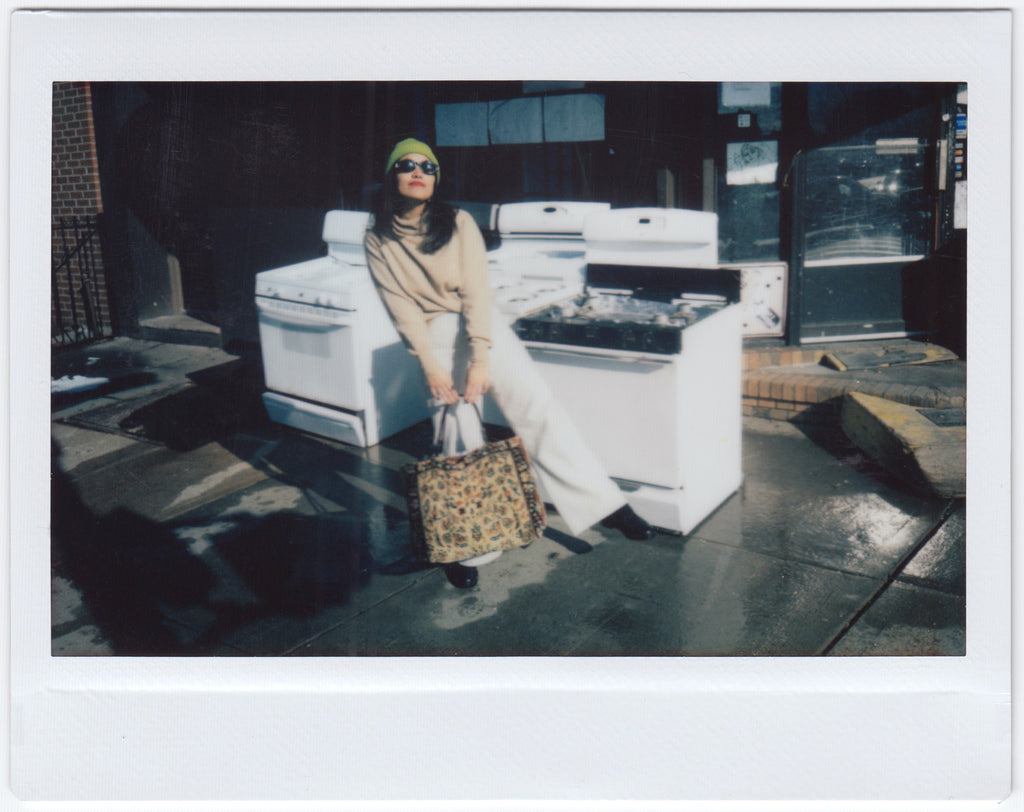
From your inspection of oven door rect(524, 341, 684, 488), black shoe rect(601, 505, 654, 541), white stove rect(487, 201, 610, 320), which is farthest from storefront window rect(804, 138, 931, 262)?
black shoe rect(601, 505, 654, 541)

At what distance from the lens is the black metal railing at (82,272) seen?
738 centimetres

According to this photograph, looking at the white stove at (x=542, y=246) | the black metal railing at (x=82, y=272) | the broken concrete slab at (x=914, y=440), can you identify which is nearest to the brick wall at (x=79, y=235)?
the black metal railing at (x=82, y=272)

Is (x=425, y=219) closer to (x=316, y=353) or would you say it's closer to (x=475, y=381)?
(x=475, y=381)

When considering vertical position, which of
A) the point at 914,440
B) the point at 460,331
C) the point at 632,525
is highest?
the point at 460,331

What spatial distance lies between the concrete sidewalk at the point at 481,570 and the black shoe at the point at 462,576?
4cm

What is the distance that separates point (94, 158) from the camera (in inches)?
280

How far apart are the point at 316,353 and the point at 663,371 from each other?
242 cm

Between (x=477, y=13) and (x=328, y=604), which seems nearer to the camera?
(x=477, y=13)

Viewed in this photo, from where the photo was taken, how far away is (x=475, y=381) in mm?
3379

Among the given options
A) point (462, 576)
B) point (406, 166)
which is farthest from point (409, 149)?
point (462, 576)

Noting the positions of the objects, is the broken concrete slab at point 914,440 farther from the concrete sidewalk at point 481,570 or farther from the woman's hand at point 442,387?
the woman's hand at point 442,387

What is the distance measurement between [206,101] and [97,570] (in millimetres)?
2146
